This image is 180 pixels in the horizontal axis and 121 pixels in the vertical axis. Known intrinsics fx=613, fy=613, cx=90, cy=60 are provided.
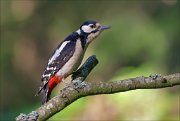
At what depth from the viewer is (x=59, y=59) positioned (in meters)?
4.87

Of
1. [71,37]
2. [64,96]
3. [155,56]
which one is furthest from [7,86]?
[64,96]

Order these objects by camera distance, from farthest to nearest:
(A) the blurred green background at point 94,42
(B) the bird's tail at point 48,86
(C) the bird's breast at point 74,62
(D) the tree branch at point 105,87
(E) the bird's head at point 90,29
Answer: (A) the blurred green background at point 94,42, (E) the bird's head at point 90,29, (C) the bird's breast at point 74,62, (B) the bird's tail at point 48,86, (D) the tree branch at point 105,87

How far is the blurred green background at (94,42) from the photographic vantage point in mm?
10930

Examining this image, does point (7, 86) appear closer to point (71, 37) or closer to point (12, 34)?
point (12, 34)

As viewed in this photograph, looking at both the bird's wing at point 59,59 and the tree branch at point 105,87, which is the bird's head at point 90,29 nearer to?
the bird's wing at point 59,59

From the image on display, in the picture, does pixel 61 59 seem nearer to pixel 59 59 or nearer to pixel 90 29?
pixel 59 59

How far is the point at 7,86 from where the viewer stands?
11938 millimetres

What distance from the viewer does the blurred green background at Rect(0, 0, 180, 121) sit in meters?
10.9

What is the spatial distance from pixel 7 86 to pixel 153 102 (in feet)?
24.2

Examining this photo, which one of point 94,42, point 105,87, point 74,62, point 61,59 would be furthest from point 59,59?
point 94,42

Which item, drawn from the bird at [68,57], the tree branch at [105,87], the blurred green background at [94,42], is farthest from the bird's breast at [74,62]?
the blurred green background at [94,42]

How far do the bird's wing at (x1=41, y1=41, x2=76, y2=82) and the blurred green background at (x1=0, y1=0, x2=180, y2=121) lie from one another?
3.38 metres

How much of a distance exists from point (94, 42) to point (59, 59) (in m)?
6.94

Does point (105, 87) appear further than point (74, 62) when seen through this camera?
No
